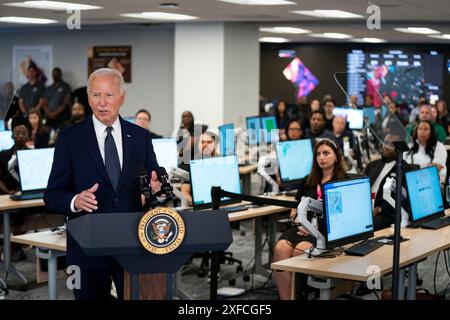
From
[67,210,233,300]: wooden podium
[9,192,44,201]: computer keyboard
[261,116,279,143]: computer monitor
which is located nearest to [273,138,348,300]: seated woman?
[9,192,44,201]: computer keyboard

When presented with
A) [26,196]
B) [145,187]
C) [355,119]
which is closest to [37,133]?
[26,196]

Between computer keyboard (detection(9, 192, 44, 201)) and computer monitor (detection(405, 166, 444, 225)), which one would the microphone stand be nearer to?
computer monitor (detection(405, 166, 444, 225))

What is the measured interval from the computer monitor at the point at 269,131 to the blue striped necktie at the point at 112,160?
27.8 ft

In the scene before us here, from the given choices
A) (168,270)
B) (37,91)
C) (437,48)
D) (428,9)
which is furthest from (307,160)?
(437,48)

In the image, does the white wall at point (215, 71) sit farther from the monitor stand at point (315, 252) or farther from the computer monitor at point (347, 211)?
the monitor stand at point (315, 252)

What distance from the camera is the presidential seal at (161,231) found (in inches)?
83.5

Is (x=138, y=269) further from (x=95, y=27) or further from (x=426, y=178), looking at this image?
→ (x=95, y=27)

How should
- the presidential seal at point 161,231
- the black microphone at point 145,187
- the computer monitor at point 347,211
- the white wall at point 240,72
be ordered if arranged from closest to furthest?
the presidential seal at point 161,231 < the black microphone at point 145,187 < the computer monitor at point 347,211 < the white wall at point 240,72

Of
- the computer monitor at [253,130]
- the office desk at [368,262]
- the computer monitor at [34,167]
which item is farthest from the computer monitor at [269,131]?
the office desk at [368,262]

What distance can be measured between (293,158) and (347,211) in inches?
116

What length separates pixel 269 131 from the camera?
40.4 feet

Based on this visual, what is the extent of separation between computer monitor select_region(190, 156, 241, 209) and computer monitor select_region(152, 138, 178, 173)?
132 cm

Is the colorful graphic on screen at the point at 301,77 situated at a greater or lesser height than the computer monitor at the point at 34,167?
greater

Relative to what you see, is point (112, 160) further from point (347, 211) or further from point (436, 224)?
point (436, 224)
